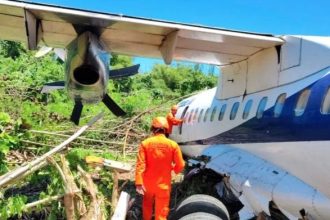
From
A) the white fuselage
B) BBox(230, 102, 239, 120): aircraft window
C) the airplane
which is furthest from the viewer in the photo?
BBox(230, 102, 239, 120): aircraft window

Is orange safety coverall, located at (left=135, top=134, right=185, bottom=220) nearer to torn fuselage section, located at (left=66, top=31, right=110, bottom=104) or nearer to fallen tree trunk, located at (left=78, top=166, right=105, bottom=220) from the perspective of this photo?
fallen tree trunk, located at (left=78, top=166, right=105, bottom=220)

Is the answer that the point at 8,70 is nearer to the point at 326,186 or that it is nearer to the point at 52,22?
the point at 52,22

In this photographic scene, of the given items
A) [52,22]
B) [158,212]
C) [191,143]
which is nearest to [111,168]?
[158,212]

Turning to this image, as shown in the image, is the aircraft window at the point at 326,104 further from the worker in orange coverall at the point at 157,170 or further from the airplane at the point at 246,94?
the worker in orange coverall at the point at 157,170

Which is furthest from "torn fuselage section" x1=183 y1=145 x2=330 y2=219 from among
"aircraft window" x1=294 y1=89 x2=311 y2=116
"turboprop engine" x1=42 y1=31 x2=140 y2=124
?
"turboprop engine" x1=42 y1=31 x2=140 y2=124

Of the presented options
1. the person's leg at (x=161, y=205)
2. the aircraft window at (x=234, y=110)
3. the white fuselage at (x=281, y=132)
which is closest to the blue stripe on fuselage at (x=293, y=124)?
the white fuselage at (x=281, y=132)

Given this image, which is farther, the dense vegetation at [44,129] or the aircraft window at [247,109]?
the aircraft window at [247,109]

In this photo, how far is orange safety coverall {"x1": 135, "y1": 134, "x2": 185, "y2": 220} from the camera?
7.04 m

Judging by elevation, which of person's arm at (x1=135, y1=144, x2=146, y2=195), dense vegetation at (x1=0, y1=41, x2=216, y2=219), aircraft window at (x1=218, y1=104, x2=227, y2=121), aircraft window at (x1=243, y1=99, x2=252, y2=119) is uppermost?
aircraft window at (x1=243, y1=99, x2=252, y2=119)

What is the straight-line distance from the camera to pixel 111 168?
7.46m

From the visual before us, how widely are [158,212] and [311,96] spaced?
2.74 meters

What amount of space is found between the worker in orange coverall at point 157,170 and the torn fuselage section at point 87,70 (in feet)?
3.64

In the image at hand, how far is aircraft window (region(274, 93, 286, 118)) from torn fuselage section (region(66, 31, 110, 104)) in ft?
8.30

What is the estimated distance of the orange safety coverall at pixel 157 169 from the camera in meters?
7.04
